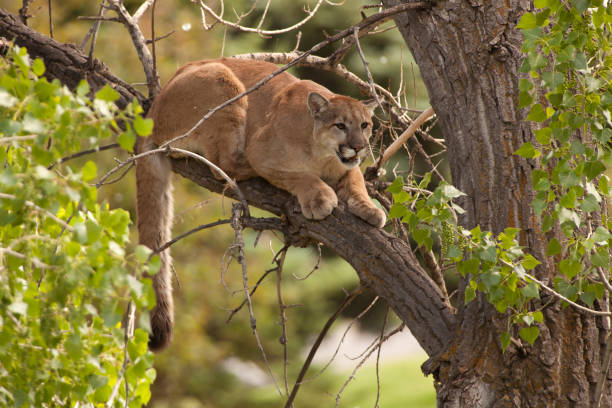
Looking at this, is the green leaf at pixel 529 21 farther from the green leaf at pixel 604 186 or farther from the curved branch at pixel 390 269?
the curved branch at pixel 390 269

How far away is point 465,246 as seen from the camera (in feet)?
8.33

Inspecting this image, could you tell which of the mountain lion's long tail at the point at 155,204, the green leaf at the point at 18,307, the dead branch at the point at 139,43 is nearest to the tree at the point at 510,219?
the mountain lion's long tail at the point at 155,204

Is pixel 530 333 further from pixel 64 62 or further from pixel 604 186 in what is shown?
pixel 64 62

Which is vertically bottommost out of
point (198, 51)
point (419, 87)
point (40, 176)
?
point (40, 176)

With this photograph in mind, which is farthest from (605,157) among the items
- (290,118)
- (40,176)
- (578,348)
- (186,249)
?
(186,249)

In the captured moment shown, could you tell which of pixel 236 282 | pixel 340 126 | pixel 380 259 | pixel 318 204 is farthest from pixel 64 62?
pixel 236 282

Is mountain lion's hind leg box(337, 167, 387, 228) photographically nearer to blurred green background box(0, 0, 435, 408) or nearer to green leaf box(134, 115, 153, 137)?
green leaf box(134, 115, 153, 137)

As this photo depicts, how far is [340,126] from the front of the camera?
14.0ft

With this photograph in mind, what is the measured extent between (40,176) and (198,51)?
10863 millimetres

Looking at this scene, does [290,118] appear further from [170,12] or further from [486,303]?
[170,12]

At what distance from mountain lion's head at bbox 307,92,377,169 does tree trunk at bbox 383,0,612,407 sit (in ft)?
3.01

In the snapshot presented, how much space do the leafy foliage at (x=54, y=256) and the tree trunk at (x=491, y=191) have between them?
152cm

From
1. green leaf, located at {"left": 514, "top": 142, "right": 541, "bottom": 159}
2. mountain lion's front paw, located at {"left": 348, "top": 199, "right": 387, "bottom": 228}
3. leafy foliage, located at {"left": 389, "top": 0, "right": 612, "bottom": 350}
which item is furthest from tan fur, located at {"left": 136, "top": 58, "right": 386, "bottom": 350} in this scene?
green leaf, located at {"left": 514, "top": 142, "right": 541, "bottom": 159}

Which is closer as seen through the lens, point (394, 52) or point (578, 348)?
point (578, 348)
